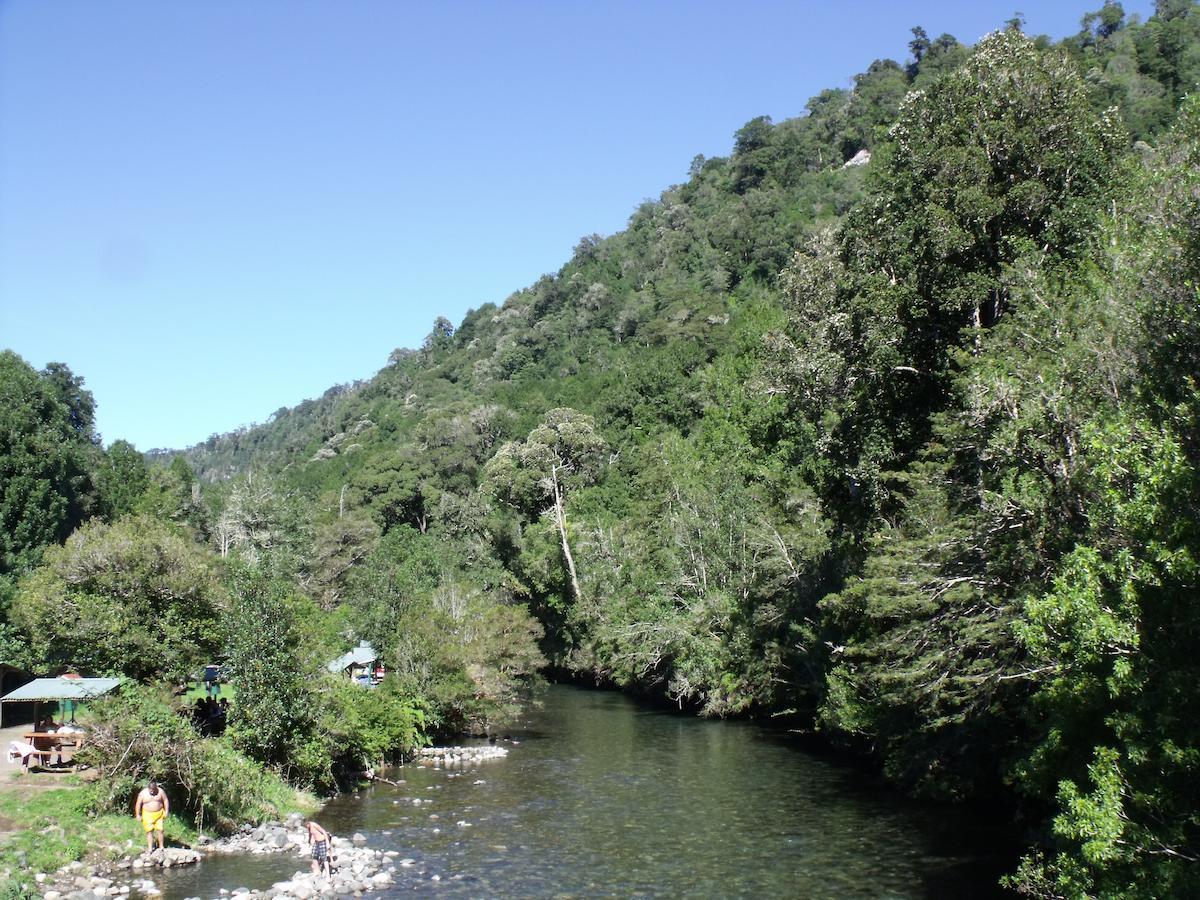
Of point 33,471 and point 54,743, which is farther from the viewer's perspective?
point 33,471

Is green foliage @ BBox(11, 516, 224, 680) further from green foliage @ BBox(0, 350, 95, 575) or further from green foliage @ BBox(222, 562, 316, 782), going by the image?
green foliage @ BBox(0, 350, 95, 575)

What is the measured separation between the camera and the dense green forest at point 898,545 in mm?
14172

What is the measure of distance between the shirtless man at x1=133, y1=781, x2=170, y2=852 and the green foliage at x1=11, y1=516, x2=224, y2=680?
9.81 metres

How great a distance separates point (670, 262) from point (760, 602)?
102052 millimetres

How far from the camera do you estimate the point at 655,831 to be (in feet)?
85.8

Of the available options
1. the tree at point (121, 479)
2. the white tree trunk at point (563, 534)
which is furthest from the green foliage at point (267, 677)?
the tree at point (121, 479)

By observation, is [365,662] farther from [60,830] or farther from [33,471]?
[60,830]

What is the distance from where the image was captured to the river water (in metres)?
21.3

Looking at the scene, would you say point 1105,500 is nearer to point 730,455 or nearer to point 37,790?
point 37,790

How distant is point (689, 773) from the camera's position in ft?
112

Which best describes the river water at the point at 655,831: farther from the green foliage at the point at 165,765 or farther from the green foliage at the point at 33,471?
the green foliage at the point at 33,471

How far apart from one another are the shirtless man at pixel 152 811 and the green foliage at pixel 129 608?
32.2 ft

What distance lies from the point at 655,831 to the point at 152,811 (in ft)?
43.5

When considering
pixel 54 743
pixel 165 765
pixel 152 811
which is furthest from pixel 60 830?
pixel 54 743
